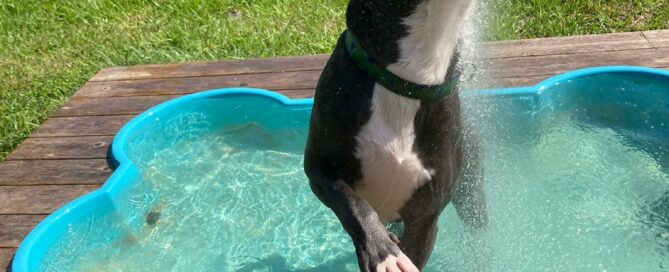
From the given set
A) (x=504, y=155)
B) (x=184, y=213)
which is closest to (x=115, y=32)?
(x=184, y=213)

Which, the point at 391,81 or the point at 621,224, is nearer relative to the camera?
the point at 391,81

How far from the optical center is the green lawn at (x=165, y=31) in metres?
5.05

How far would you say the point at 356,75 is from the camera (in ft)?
7.21

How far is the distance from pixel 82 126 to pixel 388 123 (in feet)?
8.64

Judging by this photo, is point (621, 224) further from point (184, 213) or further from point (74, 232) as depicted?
point (74, 232)

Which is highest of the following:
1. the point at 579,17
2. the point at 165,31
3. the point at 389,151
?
the point at 389,151

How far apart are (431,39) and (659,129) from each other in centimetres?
269

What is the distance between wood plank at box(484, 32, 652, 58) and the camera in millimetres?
4719

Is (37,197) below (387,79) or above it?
below

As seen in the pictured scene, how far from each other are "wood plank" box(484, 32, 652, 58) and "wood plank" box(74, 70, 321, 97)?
1.21 metres

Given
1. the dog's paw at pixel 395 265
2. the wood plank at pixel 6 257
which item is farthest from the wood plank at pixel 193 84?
the dog's paw at pixel 395 265

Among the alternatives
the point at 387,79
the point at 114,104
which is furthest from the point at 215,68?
the point at 387,79

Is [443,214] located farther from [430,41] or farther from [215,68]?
[215,68]

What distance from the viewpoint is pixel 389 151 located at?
7.38ft
